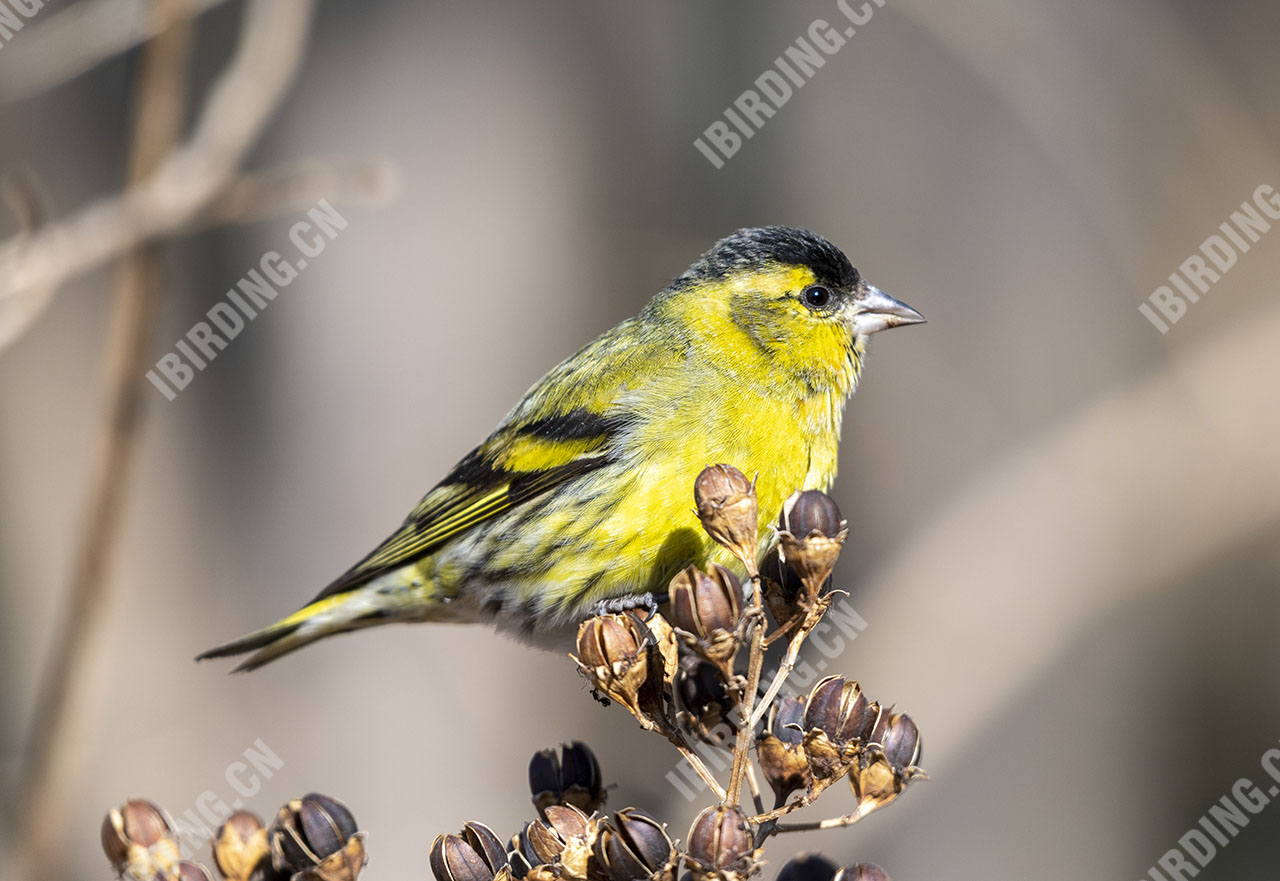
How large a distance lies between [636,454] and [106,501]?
1.37 meters

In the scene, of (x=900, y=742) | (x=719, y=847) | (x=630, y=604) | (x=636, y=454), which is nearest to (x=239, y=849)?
(x=719, y=847)

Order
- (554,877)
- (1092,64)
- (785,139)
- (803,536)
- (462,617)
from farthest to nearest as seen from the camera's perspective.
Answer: (785,139)
(1092,64)
(462,617)
(803,536)
(554,877)

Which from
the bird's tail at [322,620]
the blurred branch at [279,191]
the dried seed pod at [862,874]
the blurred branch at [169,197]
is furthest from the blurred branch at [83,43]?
the dried seed pod at [862,874]

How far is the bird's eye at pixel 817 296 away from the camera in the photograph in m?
3.49

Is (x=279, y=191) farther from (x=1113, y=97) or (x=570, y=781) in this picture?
(x=1113, y=97)

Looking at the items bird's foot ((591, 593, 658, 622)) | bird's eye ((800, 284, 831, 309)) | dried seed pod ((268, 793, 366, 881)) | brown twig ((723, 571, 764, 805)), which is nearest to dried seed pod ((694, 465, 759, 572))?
brown twig ((723, 571, 764, 805))

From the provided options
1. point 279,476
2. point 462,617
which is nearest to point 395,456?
point 279,476

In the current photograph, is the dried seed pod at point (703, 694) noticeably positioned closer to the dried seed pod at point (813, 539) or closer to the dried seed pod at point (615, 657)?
the dried seed pod at point (615, 657)

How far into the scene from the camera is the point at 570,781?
2117 millimetres

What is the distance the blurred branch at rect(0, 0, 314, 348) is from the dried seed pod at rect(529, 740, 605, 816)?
170cm

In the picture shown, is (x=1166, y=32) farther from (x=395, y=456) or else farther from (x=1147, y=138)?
(x=395, y=456)

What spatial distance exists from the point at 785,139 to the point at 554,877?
5320mm

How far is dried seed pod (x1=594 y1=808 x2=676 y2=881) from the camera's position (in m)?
1.70

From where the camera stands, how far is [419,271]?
516 centimetres
